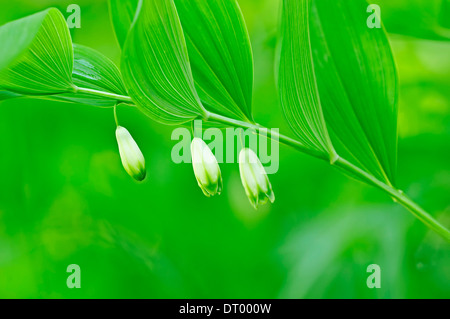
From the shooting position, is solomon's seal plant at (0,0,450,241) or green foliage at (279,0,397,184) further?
green foliage at (279,0,397,184)

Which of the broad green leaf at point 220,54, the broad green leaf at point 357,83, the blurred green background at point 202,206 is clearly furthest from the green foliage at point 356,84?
the blurred green background at point 202,206

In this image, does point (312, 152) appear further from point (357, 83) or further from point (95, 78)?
point (95, 78)

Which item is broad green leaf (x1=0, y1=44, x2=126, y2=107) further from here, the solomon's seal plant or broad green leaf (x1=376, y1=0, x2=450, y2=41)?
broad green leaf (x1=376, y1=0, x2=450, y2=41)

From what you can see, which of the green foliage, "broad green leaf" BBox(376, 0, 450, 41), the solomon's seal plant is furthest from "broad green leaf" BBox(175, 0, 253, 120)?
"broad green leaf" BBox(376, 0, 450, 41)

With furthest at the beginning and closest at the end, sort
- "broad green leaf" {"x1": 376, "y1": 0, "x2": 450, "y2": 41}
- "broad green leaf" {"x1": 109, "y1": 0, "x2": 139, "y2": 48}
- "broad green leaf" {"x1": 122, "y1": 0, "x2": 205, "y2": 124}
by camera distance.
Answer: "broad green leaf" {"x1": 376, "y1": 0, "x2": 450, "y2": 41}
"broad green leaf" {"x1": 109, "y1": 0, "x2": 139, "y2": 48}
"broad green leaf" {"x1": 122, "y1": 0, "x2": 205, "y2": 124}

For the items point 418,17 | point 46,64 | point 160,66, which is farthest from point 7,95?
point 418,17

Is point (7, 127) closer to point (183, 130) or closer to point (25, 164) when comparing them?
point (25, 164)
